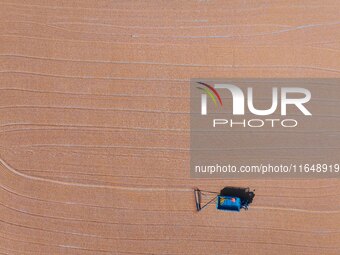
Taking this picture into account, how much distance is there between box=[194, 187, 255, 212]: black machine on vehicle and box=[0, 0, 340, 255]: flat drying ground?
0.09 feet

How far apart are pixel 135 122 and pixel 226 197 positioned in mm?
440

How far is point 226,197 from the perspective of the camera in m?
1.27

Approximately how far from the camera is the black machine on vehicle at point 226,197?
1.27m

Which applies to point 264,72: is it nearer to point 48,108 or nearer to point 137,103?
point 137,103

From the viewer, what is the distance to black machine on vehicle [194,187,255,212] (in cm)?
127

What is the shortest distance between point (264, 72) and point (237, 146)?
30 cm

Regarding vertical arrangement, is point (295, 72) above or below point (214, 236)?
above

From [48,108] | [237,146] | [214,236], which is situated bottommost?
[214,236]

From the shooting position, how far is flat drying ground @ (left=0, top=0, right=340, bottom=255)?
128 cm

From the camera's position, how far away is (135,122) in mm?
1295

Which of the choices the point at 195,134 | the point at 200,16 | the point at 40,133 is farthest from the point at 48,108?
the point at 200,16

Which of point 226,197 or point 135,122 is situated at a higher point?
point 135,122

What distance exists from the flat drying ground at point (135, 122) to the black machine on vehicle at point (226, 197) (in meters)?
0.03

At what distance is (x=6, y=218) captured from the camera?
4.25ft
